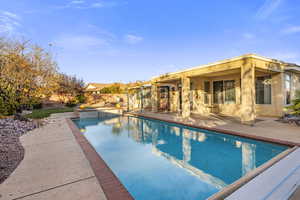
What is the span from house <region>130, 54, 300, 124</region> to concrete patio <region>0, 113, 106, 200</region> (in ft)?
24.5

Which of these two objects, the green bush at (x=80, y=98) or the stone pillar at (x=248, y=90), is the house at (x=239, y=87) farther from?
the green bush at (x=80, y=98)

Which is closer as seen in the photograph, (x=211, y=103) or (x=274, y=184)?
(x=274, y=184)

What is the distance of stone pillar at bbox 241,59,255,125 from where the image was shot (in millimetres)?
6824

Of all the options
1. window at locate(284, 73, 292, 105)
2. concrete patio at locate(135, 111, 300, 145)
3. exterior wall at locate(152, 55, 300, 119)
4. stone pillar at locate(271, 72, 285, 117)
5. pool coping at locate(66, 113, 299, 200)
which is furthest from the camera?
window at locate(284, 73, 292, 105)

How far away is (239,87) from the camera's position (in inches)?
396

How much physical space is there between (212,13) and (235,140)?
9.79 meters

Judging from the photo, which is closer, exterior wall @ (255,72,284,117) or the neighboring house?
exterior wall @ (255,72,284,117)

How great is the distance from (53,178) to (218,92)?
456 inches

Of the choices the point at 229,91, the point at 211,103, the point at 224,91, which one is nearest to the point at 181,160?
the point at 229,91

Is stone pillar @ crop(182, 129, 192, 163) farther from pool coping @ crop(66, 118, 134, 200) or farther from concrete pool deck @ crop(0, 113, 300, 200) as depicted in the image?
concrete pool deck @ crop(0, 113, 300, 200)

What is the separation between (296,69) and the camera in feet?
28.5

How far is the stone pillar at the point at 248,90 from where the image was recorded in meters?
6.82

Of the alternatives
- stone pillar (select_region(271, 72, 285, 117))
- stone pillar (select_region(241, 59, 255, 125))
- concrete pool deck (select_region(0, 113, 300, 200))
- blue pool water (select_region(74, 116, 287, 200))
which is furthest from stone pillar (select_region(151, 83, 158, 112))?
concrete pool deck (select_region(0, 113, 300, 200))

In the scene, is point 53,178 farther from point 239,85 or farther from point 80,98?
point 80,98
